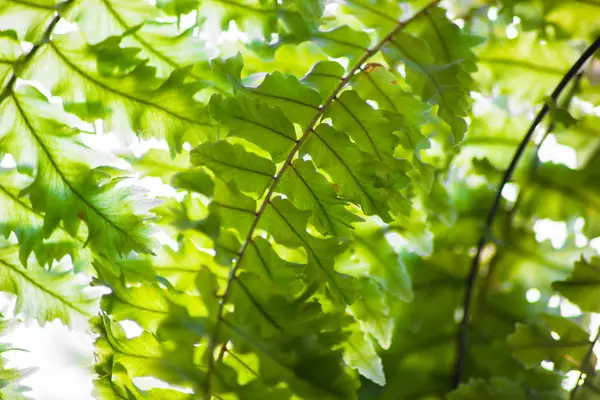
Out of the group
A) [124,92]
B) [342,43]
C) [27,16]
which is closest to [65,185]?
[124,92]

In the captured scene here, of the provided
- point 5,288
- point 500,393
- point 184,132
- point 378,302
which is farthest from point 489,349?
point 5,288

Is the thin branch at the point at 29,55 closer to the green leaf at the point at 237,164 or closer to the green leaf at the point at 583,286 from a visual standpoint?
the green leaf at the point at 237,164

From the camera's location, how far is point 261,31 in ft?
3.35

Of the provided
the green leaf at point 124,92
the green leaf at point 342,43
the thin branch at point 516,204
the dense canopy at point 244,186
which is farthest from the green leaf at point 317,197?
the thin branch at point 516,204

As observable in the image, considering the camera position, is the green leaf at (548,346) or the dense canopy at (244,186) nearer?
the dense canopy at (244,186)

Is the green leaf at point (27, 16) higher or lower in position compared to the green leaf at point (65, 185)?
higher

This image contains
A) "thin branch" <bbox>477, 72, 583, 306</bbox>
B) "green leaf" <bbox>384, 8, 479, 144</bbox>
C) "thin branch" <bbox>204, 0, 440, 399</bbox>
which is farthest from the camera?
"thin branch" <bbox>477, 72, 583, 306</bbox>

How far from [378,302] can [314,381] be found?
31 cm

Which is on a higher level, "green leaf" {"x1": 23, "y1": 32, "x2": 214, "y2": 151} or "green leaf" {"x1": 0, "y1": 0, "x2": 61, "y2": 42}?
"green leaf" {"x1": 0, "y1": 0, "x2": 61, "y2": 42}

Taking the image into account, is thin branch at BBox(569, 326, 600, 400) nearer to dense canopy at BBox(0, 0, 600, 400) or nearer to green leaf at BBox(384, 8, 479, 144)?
dense canopy at BBox(0, 0, 600, 400)

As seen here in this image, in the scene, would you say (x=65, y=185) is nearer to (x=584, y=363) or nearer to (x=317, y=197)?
(x=317, y=197)

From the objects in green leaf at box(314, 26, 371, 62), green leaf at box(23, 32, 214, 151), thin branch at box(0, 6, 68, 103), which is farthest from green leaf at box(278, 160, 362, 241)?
thin branch at box(0, 6, 68, 103)

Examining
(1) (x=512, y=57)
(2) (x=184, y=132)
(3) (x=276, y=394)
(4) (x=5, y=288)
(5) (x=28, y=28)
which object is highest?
(1) (x=512, y=57)

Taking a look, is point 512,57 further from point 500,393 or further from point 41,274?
→ point 41,274
